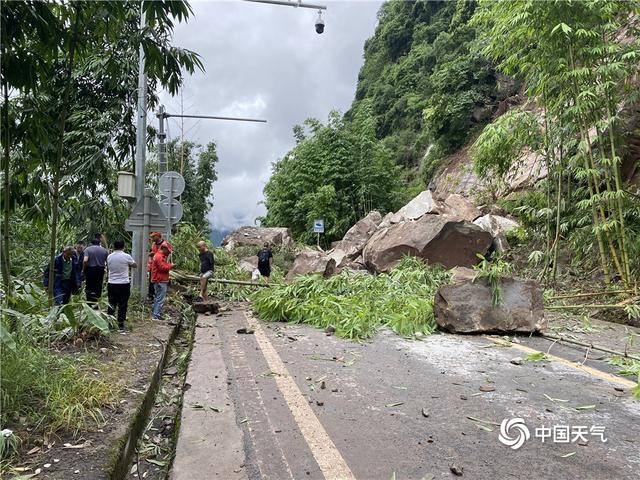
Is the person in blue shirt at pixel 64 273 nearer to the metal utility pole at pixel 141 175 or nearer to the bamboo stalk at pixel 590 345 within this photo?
the metal utility pole at pixel 141 175

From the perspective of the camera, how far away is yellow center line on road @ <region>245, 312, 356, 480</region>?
296 centimetres

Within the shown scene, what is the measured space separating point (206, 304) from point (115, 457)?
7.52 m

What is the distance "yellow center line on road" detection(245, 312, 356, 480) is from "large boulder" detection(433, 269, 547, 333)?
3030mm

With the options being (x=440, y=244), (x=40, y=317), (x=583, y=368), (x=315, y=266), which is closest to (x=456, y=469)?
(x=583, y=368)

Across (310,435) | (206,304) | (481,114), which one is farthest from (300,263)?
(481,114)

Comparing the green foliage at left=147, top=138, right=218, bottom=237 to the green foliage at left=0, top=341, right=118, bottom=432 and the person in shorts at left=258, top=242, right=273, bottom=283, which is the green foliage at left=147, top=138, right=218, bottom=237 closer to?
the person in shorts at left=258, top=242, right=273, bottom=283

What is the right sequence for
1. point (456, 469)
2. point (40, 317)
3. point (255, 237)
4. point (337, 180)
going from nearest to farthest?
point (456, 469)
point (40, 317)
point (255, 237)
point (337, 180)

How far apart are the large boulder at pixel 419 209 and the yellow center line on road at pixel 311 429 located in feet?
47.4

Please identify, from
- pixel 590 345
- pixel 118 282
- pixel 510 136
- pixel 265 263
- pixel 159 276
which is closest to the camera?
pixel 590 345

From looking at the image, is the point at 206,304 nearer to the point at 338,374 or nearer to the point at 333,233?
the point at 338,374

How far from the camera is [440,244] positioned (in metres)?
14.5

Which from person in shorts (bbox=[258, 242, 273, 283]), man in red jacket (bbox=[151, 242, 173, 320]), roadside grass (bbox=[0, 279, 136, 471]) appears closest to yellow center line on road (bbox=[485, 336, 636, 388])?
roadside grass (bbox=[0, 279, 136, 471])

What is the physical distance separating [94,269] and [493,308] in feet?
22.8

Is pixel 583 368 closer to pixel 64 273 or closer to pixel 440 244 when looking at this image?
pixel 64 273
